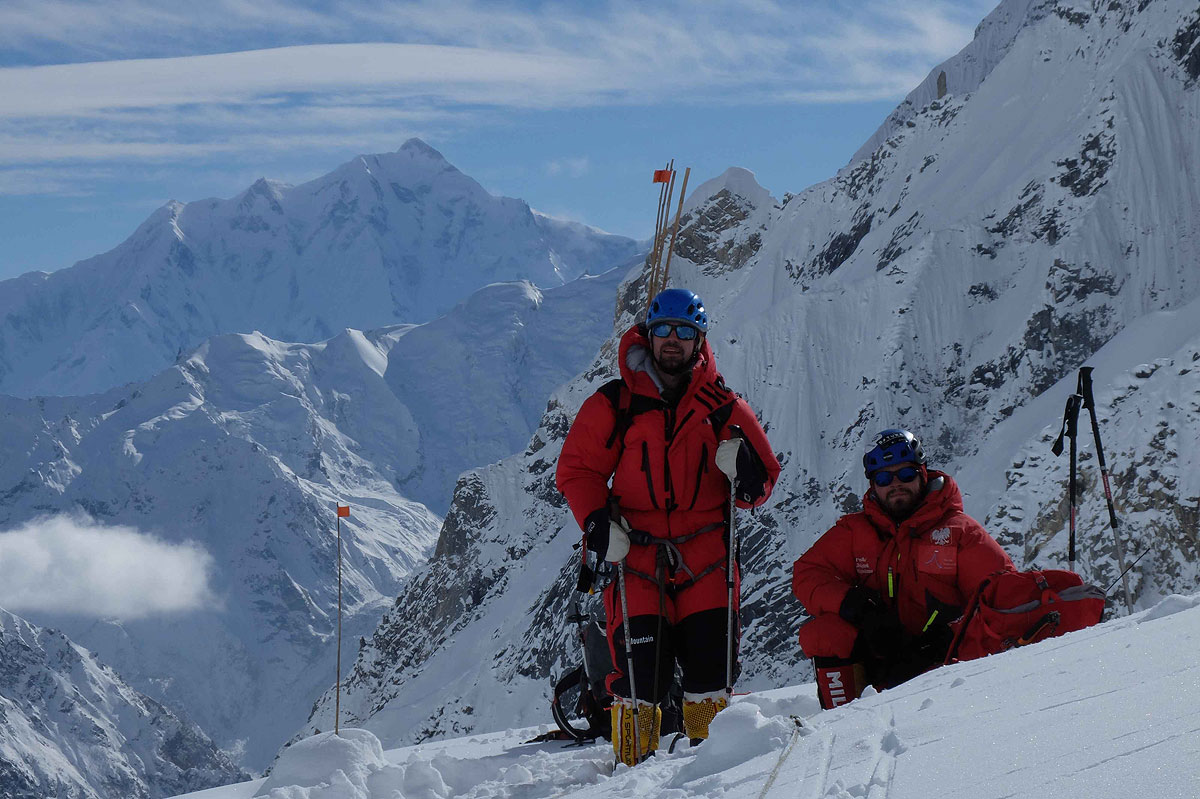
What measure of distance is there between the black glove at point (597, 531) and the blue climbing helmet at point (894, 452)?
1993 millimetres

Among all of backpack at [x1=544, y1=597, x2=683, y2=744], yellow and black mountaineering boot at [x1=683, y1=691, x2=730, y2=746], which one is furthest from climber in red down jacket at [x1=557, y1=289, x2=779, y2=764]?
backpack at [x1=544, y1=597, x2=683, y2=744]

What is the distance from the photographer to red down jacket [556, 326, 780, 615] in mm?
7125

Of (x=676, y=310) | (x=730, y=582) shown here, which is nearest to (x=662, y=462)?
(x=730, y=582)

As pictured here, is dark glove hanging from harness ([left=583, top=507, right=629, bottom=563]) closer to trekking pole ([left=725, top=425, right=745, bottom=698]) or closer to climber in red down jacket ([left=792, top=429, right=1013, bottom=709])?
trekking pole ([left=725, top=425, right=745, bottom=698])

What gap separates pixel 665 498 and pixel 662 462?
229 millimetres

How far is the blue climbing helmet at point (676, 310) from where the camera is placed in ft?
24.0

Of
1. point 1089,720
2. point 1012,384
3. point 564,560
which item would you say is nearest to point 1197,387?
point 1012,384

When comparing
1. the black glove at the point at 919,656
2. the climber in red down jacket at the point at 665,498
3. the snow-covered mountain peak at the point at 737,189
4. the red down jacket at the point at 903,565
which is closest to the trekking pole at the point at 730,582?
the climber in red down jacket at the point at 665,498

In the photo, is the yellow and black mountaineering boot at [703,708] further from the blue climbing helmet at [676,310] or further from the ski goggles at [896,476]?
the blue climbing helmet at [676,310]

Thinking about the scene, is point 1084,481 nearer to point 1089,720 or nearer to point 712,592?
point 712,592

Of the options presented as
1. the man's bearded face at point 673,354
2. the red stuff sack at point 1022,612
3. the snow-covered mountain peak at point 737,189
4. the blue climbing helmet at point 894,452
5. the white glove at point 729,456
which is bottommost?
the red stuff sack at point 1022,612

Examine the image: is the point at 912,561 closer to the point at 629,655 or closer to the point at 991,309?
the point at 629,655

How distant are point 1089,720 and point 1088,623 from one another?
10.9 ft

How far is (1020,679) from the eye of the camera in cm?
509
